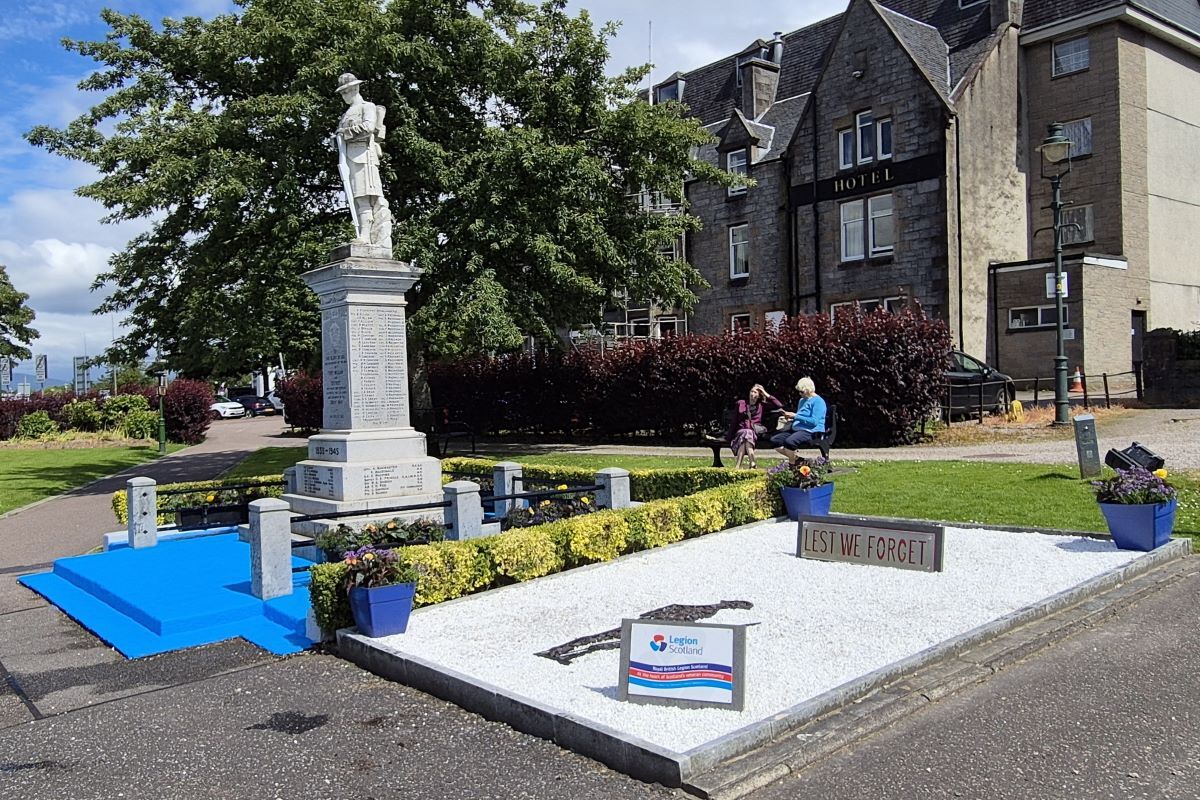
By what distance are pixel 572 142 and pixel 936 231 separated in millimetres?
12456

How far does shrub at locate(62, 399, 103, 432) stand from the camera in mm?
35938

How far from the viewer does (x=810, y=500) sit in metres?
10.9

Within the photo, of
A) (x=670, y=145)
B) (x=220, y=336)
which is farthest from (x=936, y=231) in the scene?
(x=220, y=336)

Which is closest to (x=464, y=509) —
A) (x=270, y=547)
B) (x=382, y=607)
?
(x=270, y=547)

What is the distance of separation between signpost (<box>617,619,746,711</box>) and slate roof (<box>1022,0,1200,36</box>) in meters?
30.1

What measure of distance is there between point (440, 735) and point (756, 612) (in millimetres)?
2864

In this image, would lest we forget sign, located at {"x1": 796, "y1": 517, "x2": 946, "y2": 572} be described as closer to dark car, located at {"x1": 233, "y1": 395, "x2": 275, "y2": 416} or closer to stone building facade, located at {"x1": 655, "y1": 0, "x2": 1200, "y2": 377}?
stone building facade, located at {"x1": 655, "y1": 0, "x2": 1200, "y2": 377}

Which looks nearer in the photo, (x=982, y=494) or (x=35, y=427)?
(x=982, y=494)

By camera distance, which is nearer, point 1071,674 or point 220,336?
point 1071,674

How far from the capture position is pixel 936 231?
89.9 feet

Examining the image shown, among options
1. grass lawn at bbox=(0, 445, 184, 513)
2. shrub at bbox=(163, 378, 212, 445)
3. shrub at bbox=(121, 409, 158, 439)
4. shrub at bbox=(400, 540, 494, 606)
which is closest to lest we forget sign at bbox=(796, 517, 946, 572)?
shrub at bbox=(400, 540, 494, 606)

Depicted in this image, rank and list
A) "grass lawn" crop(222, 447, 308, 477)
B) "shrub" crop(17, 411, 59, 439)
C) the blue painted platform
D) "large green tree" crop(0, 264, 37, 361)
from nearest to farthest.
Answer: the blue painted platform < "grass lawn" crop(222, 447, 308, 477) < "shrub" crop(17, 411, 59, 439) < "large green tree" crop(0, 264, 37, 361)

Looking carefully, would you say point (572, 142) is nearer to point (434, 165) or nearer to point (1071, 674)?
point (434, 165)

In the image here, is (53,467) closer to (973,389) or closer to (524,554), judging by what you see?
(524,554)
